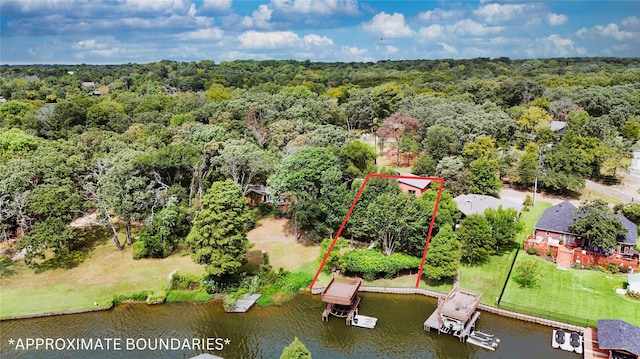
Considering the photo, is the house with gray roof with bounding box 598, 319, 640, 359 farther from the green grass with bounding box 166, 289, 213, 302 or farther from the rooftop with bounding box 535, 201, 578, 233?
the green grass with bounding box 166, 289, 213, 302

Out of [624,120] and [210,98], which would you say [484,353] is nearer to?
[624,120]

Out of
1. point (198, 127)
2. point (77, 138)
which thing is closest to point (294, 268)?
point (198, 127)

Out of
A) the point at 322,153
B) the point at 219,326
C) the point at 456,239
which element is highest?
the point at 322,153

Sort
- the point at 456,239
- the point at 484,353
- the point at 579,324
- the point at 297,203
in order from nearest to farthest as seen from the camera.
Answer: the point at 484,353, the point at 579,324, the point at 456,239, the point at 297,203

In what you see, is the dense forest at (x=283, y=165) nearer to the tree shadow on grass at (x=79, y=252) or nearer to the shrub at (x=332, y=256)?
the tree shadow on grass at (x=79, y=252)

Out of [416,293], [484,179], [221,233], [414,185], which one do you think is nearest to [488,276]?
[416,293]

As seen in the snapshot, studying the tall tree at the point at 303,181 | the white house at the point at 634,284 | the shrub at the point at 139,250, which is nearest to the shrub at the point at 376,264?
the tall tree at the point at 303,181
